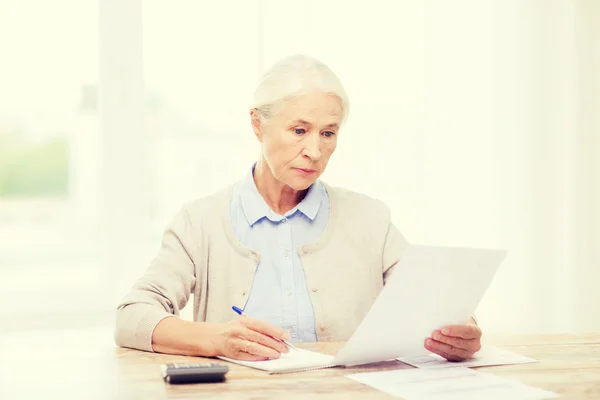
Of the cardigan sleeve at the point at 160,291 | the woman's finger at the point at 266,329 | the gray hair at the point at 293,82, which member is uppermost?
the gray hair at the point at 293,82

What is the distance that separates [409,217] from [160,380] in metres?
2.26

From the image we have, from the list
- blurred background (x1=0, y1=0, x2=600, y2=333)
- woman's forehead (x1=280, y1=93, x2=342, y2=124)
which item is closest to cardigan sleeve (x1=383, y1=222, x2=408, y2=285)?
woman's forehead (x1=280, y1=93, x2=342, y2=124)

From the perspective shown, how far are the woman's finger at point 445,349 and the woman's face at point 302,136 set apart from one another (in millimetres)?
573

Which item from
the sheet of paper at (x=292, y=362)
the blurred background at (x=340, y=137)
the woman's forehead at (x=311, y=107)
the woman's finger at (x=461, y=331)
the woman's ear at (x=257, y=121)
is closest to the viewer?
the sheet of paper at (x=292, y=362)

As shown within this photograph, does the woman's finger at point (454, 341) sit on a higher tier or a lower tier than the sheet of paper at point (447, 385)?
higher

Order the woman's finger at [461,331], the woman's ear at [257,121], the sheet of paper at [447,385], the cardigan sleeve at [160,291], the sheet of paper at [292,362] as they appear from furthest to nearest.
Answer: the woman's ear at [257,121]
the cardigan sleeve at [160,291]
the woman's finger at [461,331]
the sheet of paper at [292,362]
the sheet of paper at [447,385]

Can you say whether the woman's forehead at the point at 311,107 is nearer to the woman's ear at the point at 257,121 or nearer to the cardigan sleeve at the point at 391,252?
the woman's ear at the point at 257,121

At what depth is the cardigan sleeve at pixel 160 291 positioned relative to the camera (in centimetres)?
156

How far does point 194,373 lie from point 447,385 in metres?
0.41

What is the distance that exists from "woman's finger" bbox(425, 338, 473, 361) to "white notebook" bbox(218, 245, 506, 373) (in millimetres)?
16

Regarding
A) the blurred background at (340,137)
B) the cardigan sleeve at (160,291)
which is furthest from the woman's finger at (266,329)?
the blurred background at (340,137)

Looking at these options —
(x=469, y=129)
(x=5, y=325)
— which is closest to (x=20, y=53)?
(x=5, y=325)

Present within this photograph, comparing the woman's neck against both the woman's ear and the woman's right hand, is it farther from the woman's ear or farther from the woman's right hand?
the woman's right hand

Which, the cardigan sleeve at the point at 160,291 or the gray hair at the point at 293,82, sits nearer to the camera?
the cardigan sleeve at the point at 160,291
